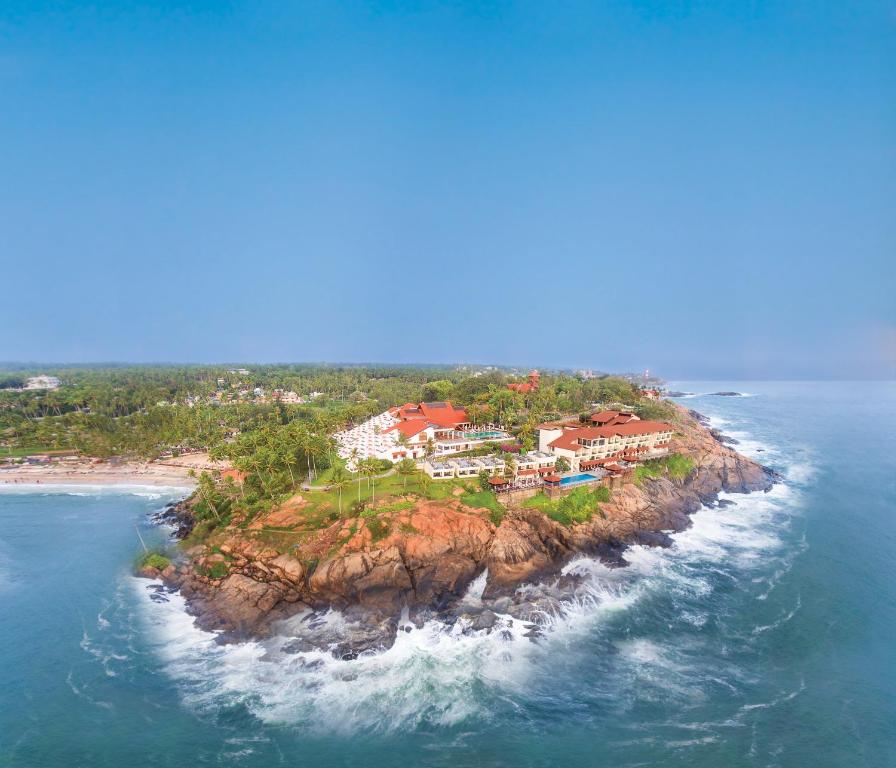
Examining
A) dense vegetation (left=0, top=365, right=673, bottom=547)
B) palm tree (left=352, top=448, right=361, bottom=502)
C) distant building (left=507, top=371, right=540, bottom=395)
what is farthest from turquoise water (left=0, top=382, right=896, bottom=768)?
distant building (left=507, top=371, right=540, bottom=395)

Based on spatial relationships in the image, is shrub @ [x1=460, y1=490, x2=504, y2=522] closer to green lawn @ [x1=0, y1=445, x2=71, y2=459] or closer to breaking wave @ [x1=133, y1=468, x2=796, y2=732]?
breaking wave @ [x1=133, y1=468, x2=796, y2=732]

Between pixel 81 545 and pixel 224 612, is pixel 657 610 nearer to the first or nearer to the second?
pixel 224 612

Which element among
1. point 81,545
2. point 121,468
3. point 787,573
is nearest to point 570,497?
point 787,573

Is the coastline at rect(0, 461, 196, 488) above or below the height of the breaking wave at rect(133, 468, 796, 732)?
above

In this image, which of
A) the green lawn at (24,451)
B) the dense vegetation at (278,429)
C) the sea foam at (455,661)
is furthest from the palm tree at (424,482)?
the green lawn at (24,451)

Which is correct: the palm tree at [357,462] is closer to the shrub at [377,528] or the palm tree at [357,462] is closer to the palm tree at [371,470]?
the palm tree at [371,470]

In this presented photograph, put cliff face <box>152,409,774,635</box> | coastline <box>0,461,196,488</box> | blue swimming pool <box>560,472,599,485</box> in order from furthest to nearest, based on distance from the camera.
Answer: coastline <box>0,461,196,488</box> → blue swimming pool <box>560,472,599,485</box> → cliff face <box>152,409,774,635</box>
